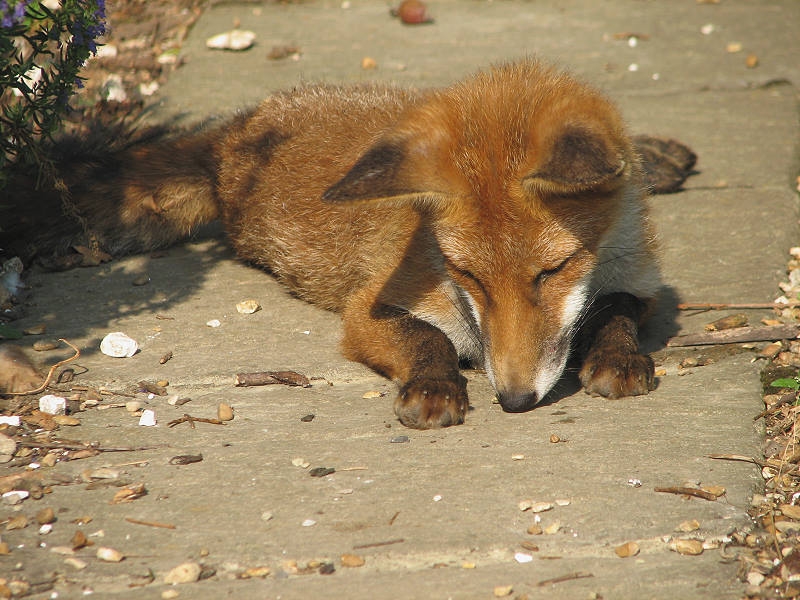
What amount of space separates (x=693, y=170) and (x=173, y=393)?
4275 millimetres

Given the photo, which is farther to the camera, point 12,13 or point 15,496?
point 12,13

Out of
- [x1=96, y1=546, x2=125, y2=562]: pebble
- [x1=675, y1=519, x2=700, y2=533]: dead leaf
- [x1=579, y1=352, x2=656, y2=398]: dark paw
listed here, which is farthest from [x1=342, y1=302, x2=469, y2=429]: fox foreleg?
[x1=96, y1=546, x2=125, y2=562]: pebble

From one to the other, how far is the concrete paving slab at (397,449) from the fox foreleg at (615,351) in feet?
0.28

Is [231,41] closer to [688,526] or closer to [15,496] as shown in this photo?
[15,496]

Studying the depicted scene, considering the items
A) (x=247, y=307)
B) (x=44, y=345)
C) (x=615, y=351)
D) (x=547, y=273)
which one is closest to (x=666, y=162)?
(x=615, y=351)

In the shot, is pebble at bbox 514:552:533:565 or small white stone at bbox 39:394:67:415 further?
small white stone at bbox 39:394:67:415

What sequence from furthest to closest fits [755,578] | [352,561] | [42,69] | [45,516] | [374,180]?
1. [42,69]
2. [374,180]
3. [45,516]
4. [352,561]
5. [755,578]

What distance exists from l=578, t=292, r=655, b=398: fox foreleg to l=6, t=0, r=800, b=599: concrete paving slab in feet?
0.28

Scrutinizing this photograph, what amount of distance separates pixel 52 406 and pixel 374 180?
5.84ft

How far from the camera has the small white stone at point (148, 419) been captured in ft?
13.2

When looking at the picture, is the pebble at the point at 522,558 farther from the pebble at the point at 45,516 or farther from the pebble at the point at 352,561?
the pebble at the point at 45,516

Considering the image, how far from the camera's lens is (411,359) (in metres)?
4.43

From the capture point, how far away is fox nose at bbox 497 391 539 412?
3.95 metres

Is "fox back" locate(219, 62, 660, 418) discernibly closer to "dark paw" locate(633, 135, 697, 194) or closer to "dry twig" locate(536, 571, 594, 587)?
"dry twig" locate(536, 571, 594, 587)
